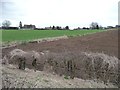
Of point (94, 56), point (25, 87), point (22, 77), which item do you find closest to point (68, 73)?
point (94, 56)

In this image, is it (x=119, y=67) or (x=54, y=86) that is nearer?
(x=54, y=86)

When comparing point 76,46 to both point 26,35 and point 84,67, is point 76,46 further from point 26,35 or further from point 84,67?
point 26,35

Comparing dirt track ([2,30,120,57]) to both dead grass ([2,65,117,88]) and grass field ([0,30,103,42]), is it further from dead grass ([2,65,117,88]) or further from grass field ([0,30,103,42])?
grass field ([0,30,103,42])

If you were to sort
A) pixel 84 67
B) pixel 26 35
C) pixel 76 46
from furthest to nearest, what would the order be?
pixel 26 35
pixel 76 46
pixel 84 67

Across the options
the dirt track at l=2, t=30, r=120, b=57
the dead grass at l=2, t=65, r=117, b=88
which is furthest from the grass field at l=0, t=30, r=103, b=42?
the dead grass at l=2, t=65, r=117, b=88

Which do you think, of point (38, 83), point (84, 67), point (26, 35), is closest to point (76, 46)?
point (84, 67)

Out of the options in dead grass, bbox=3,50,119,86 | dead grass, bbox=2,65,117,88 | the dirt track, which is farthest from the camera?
the dirt track

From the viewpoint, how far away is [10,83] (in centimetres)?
891

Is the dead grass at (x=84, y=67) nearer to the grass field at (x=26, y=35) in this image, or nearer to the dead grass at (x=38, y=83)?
the dead grass at (x=38, y=83)

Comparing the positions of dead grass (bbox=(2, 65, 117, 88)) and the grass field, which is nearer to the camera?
dead grass (bbox=(2, 65, 117, 88))

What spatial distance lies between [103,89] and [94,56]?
342 centimetres

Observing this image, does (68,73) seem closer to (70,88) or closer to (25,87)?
(70,88)

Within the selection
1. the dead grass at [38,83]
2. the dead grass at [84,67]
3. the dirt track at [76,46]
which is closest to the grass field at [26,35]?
the dirt track at [76,46]

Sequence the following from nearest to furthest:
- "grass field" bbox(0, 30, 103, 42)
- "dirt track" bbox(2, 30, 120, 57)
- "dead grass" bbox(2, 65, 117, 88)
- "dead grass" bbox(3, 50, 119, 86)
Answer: "dead grass" bbox(2, 65, 117, 88) → "dead grass" bbox(3, 50, 119, 86) → "dirt track" bbox(2, 30, 120, 57) → "grass field" bbox(0, 30, 103, 42)
